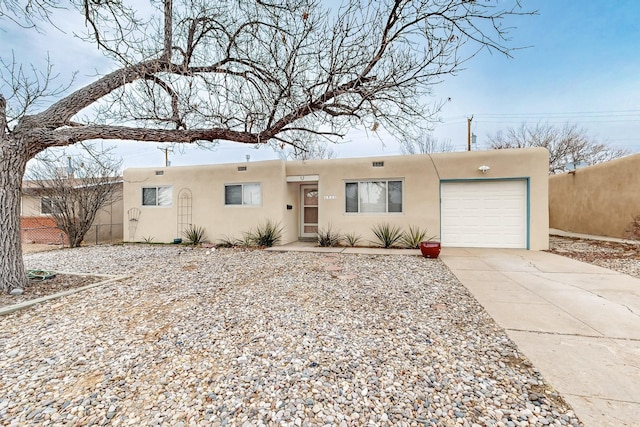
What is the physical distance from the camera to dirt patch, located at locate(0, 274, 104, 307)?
12.8 ft

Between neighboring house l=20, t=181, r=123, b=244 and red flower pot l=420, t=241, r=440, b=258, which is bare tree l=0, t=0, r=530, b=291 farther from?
neighboring house l=20, t=181, r=123, b=244

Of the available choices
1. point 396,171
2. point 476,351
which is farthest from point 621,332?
point 396,171

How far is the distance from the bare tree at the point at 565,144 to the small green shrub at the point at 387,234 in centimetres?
1817

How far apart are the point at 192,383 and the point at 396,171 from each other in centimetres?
820

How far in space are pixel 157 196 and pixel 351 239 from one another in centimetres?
758

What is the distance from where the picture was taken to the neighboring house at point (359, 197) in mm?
8523

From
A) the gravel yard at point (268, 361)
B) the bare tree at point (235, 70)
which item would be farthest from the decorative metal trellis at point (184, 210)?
the gravel yard at point (268, 361)

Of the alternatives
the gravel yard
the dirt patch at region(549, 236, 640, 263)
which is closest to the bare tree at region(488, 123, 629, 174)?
the dirt patch at region(549, 236, 640, 263)

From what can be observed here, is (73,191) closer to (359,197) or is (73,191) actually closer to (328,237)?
(328,237)

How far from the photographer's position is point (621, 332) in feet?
9.40

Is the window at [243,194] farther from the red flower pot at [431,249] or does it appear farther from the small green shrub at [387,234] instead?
the red flower pot at [431,249]

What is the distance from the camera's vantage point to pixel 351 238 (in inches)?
372

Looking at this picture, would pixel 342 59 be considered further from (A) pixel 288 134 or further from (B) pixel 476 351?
(B) pixel 476 351

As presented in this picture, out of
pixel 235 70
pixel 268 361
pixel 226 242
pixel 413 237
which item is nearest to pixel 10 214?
pixel 235 70
